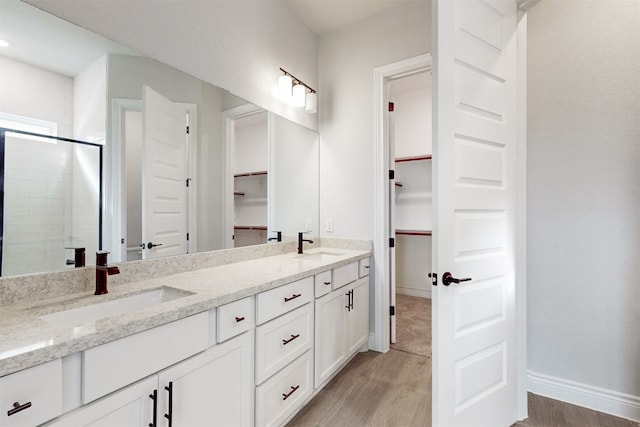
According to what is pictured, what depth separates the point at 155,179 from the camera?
161 centimetres

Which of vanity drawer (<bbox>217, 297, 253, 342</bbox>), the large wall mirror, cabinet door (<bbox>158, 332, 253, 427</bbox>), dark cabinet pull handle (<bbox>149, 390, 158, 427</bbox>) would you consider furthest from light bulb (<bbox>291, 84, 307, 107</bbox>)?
dark cabinet pull handle (<bbox>149, 390, 158, 427</bbox>)

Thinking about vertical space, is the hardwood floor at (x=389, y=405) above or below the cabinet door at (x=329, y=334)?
below

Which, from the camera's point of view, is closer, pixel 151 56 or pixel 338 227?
pixel 151 56

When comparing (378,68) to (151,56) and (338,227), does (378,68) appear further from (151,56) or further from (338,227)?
(151,56)

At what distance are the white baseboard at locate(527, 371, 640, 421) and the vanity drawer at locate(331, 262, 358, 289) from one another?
131 cm

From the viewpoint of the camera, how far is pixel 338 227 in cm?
271

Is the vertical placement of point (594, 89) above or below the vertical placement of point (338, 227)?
above

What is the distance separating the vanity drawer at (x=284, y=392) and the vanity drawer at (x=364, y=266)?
820mm

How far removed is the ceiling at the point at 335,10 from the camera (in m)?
2.37

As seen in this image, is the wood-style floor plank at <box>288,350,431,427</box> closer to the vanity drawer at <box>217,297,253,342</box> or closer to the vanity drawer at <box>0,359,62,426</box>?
the vanity drawer at <box>217,297,253,342</box>

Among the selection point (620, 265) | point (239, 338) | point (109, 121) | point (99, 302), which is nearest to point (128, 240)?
point (99, 302)

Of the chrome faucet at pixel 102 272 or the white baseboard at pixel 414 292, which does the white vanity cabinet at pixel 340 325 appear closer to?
the chrome faucet at pixel 102 272

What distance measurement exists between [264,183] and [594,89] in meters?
2.18

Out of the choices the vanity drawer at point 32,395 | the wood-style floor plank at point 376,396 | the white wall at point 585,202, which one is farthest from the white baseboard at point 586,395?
the vanity drawer at point 32,395
